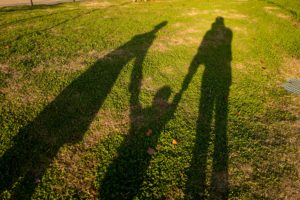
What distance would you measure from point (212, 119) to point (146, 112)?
1382 millimetres

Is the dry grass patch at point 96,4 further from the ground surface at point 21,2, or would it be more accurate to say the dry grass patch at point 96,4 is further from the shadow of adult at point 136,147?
the shadow of adult at point 136,147

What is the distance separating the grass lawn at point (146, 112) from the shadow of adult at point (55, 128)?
2cm

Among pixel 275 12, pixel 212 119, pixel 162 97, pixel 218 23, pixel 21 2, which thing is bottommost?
pixel 212 119

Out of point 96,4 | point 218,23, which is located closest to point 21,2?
point 96,4

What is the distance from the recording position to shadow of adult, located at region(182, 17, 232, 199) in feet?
13.1

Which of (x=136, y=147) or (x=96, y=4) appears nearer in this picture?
(x=136, y=147)

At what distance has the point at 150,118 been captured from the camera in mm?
5277

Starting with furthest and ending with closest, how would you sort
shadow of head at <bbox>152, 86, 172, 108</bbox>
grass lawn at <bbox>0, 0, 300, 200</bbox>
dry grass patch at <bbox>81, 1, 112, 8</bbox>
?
dry grass patch at <bbox>81, 1, 112, 8</bbox>
shadow of head at <bbox>152, 86, 172, 108</bbox>
grass lawn at <bbox>0, 0, 300, 200</bbox>

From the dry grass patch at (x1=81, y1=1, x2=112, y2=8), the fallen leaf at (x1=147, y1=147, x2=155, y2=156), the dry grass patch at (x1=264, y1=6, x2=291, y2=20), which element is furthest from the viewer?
the dry grass patch at (x1=81, y1=1, x2=112, y2=8)

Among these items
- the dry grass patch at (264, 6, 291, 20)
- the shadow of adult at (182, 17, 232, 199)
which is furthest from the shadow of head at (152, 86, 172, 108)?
the dry grass patch at (264, 6, 291, 20)

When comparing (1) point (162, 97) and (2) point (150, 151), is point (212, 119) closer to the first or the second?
(1) point (162, 97)

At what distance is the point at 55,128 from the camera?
16.3 feet

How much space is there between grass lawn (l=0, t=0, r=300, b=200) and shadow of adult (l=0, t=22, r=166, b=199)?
2 cm

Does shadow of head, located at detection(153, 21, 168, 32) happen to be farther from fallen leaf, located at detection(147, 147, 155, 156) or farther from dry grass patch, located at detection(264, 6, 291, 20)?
fallen leaf, located at detection(147, 147, 155, 156)
